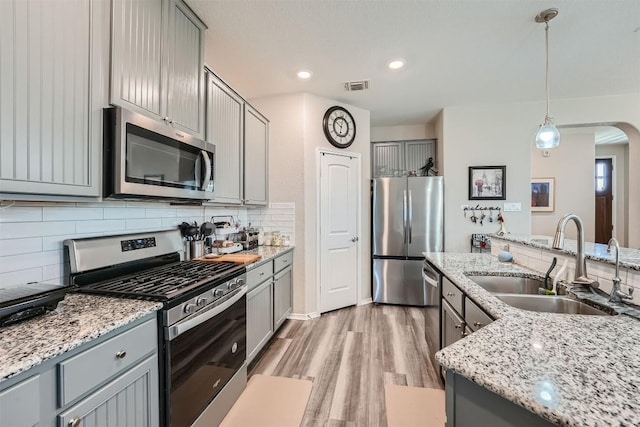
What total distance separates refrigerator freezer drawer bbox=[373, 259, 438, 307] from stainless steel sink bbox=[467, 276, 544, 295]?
1.82 m

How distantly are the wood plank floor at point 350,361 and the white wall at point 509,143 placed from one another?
1.60 metres

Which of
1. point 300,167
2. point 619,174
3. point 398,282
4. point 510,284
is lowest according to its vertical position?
point 398,282

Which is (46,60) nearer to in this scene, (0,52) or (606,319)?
(0,52)

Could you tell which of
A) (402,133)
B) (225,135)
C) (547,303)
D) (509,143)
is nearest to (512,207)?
(509,143)

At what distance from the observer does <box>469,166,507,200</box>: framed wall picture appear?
3734mm

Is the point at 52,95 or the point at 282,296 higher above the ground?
the point at 52,95

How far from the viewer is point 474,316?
1.45 metres

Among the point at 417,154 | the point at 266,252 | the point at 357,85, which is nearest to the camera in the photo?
the point at 266,252

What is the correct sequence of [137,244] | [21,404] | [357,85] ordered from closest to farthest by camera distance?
1. [21,404]
2. [137,244]
3. [357,85]

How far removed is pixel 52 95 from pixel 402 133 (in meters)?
4.50

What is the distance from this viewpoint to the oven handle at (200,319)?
4.19ft

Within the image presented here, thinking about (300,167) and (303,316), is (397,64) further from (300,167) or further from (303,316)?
(303,316)

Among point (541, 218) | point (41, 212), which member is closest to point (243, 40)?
point (41, 212)

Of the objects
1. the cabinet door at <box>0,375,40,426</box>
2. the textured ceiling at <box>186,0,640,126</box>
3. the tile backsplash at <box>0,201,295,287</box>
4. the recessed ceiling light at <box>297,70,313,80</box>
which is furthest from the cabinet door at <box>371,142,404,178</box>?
the cabinet door at <box>0,375,40,426</box>
